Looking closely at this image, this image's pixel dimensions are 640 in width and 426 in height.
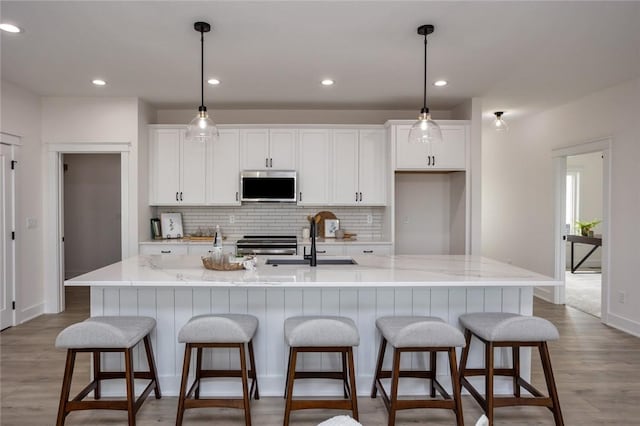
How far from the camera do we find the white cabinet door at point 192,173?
511 centimetres

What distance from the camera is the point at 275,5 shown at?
8.74 ft

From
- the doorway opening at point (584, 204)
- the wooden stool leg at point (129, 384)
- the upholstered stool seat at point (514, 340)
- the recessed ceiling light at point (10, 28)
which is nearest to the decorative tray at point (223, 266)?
the wooden stool leg at point (129, 384)

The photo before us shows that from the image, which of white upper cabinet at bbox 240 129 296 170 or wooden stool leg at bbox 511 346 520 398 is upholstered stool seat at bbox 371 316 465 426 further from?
white upper cabinet at bbox 240 129 296 170

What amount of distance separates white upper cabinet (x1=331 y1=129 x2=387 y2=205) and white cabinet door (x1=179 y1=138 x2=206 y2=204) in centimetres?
161

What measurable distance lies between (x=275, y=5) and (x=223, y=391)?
2.53 metres

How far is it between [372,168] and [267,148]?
1316 mm

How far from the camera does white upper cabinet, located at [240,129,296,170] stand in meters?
5.12

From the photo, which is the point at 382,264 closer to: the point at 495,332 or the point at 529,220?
the point at 495,332

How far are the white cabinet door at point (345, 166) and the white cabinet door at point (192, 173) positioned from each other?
1.60 m

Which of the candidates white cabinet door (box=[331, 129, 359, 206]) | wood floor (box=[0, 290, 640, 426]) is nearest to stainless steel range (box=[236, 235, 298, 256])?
white cabinet door (box=[331, 129, 359, 206])

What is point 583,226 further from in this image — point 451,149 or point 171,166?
point 171,166

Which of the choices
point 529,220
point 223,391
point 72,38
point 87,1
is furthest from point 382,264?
point 529,220

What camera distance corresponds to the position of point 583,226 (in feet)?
25.5

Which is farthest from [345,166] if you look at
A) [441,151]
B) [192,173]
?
[192,173]
